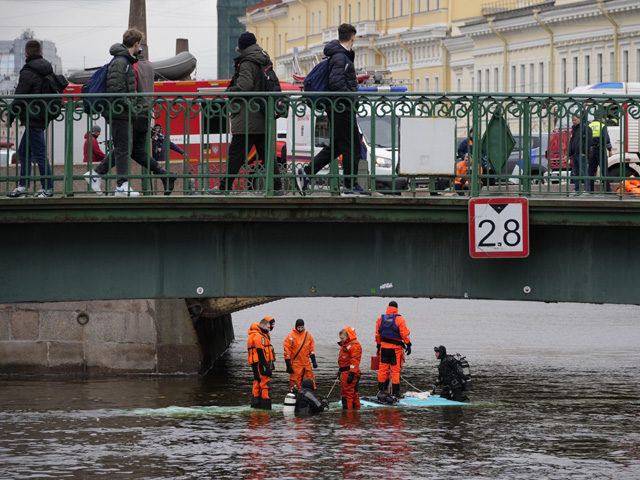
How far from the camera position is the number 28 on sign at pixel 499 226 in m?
12.6

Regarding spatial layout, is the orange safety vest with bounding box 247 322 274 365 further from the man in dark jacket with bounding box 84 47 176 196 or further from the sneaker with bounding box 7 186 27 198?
the sneaker with bounding box 7 186 27 198

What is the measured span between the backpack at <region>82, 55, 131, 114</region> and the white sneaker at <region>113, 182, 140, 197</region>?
0.68 metres

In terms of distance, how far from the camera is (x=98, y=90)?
14.2 meters

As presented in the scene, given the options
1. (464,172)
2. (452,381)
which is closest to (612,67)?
(452,381)

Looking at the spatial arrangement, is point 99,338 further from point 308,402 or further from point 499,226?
point 499,226

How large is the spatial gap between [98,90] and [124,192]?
5.38 feet

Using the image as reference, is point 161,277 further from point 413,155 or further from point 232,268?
point 413,155

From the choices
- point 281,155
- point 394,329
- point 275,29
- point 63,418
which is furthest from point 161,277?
point 275,29

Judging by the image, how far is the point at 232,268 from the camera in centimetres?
1292

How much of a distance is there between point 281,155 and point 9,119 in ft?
18.0

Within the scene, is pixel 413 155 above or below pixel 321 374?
above

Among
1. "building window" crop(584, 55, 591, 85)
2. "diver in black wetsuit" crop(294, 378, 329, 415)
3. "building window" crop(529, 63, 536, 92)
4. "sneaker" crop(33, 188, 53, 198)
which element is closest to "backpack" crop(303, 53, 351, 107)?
"sneaker" crop(33, 188, 53, 198)

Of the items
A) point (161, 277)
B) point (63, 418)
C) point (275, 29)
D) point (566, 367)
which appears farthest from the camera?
point (275, 29)

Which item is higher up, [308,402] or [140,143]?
[140,143]
